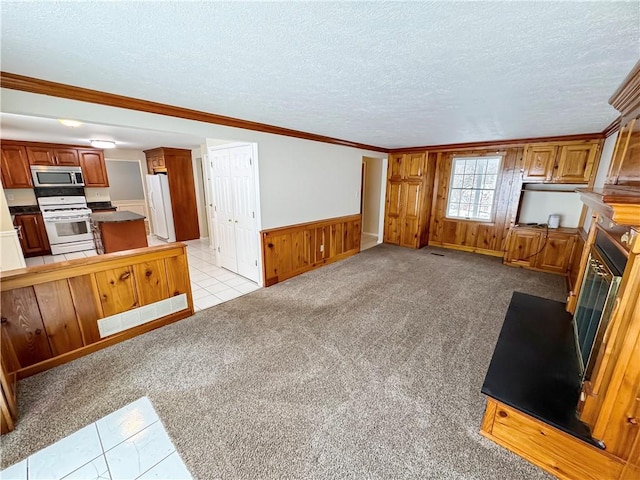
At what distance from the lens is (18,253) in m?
2.52

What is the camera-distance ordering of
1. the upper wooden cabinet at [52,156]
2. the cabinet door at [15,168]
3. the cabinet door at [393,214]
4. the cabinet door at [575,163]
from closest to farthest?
the cabinet door at [575,163] → the cabinet door at [15,168] → the upper wooden cabinet at [52,156] → the cabinet door at [393,214]

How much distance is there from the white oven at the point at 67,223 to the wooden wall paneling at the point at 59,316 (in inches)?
172

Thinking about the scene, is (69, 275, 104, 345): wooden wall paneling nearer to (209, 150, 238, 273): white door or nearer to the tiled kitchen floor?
the tiled kitchen floor

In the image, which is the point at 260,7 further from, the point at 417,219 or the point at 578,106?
the point at 417,219

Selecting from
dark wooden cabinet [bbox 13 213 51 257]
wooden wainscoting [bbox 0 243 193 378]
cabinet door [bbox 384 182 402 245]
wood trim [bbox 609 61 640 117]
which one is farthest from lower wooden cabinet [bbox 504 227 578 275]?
dark wooden cabinet [bbox 13 213 51 257]

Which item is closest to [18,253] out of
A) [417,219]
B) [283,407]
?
[283,407]

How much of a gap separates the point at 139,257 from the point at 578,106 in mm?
4422

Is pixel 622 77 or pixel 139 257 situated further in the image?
pixel 139 257

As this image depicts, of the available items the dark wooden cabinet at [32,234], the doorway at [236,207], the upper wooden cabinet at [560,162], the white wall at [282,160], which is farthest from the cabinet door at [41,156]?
the upper wooden cabinet at [560,162]

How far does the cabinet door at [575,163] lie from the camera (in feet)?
12.6

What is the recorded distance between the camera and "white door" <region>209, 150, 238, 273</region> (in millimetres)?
3969

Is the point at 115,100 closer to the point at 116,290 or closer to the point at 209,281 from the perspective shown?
the point at 116,290

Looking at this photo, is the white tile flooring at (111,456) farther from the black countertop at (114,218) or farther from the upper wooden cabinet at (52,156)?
the upper wooden cabinet at (52,156)

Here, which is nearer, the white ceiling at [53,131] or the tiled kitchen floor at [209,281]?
the white ceiling at [53,131]
